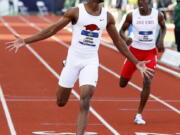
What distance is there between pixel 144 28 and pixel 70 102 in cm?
293

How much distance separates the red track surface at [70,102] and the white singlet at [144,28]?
1303 millimetres

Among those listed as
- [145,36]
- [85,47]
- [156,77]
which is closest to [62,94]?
[85,47]

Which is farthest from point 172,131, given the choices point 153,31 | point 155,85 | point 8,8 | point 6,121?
point 8,8

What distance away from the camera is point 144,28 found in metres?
12.5

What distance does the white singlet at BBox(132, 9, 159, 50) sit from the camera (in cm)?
1245

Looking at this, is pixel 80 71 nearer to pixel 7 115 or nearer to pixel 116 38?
pixel 116 38

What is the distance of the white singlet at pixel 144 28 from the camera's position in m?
12.5

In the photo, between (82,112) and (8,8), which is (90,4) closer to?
(82,112)

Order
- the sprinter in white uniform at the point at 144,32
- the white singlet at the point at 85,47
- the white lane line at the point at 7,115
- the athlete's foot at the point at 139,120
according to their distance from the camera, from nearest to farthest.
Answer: the white singlet at the point at 85,47, the white lane line at the point at 7,115, the athlete's foot at the point at 139,120, the sprinter in white uniform at the point at 144,32

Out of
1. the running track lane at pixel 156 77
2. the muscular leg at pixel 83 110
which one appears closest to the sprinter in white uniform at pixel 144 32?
the muscular leg at pixel 83 110

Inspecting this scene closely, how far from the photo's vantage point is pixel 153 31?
41.3 ft

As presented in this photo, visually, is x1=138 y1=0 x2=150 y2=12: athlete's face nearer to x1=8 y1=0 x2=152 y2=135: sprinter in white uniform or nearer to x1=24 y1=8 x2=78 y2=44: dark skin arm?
x1=8 y1=0 x2=152 y2=135: sprinter in white uniform

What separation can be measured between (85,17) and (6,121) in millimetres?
3285

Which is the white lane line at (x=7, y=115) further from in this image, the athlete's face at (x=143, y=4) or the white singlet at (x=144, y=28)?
the athlete's face at (x=143, y=4)
